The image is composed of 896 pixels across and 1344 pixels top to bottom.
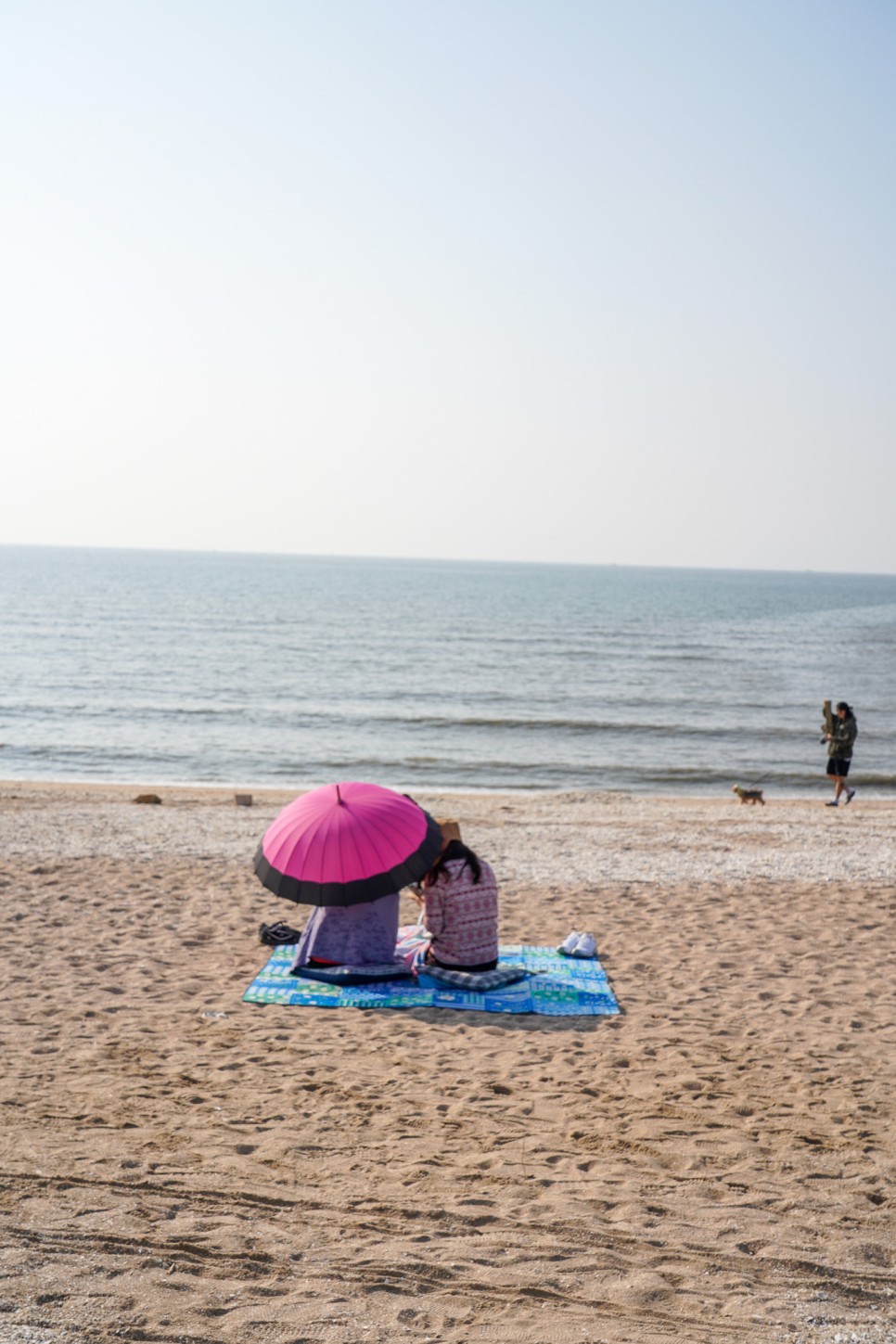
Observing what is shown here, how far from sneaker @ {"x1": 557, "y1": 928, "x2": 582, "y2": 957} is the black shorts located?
40.6 ft

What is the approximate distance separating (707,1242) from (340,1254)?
1.55 meters

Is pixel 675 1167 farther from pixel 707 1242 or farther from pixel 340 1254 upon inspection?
pixel 340 1254

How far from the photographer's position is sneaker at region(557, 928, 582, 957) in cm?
873

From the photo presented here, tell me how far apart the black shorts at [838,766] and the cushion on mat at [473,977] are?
13.2 metres

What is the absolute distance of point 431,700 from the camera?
36.8m

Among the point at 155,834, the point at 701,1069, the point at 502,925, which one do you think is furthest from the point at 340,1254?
the point at 155,834

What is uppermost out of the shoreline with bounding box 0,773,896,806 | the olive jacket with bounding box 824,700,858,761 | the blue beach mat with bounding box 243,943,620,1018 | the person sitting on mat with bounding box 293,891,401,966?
the olive jacket with bounding box 824,700,858,761

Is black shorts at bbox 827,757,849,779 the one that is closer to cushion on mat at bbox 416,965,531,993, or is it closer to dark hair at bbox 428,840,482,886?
cushion on mat at bbox 416,965,531,993

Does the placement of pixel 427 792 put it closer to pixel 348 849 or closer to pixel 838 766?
pixel 838 766

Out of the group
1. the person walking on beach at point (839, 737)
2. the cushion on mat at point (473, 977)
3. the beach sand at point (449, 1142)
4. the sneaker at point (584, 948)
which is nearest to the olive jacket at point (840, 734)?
the person walking on beach at point (839, 737)

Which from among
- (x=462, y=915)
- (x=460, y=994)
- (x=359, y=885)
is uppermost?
(x=359, y=885)

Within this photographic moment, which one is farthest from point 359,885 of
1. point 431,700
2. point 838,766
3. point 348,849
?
point 431,700

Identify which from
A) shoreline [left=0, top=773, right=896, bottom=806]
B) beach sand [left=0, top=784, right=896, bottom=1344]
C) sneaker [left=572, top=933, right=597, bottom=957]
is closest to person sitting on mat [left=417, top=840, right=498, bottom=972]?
beach sand [left=0, top=784, right=896, bottom=1344]

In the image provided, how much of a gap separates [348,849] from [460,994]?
54.8 inches
